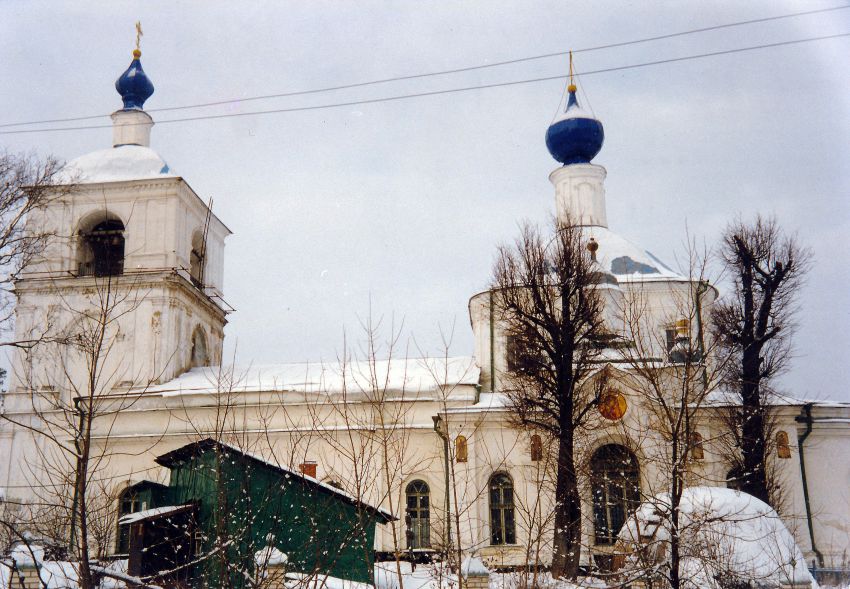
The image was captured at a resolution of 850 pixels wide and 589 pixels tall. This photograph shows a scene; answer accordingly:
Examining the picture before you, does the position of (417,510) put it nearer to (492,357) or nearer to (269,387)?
(492,357)

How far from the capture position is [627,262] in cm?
2677

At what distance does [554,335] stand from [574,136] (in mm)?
11842

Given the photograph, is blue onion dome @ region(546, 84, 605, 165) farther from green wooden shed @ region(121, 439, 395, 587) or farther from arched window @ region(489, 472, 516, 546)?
green wooden shed @ region(121, 439, 395, 587)

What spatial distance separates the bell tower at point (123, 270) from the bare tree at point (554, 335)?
32.0 feet

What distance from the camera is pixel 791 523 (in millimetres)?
22094

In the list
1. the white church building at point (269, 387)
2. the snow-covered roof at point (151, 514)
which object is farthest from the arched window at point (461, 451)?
the snow-covered roof at point (151, 514)

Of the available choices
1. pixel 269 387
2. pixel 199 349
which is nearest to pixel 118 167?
pixel 199 349

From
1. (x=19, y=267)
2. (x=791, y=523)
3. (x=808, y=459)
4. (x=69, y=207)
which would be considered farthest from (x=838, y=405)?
(x=69, y=207)

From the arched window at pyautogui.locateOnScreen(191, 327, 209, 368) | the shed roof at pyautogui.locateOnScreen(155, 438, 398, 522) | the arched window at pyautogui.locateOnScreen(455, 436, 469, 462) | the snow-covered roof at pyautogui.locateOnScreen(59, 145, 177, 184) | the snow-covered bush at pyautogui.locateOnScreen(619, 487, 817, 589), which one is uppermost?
the snow-covered roof at pyautogui.locateOnScreen(59, 145, 177, 184)

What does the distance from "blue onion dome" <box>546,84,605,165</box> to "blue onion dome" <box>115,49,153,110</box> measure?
44.1 ft

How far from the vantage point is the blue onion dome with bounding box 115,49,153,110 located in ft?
97.2

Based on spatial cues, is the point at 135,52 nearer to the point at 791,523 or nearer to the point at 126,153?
the point at 126,153

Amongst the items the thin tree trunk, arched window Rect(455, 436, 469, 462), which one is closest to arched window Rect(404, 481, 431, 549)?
arched window Rect(455, 436, 469, 462)

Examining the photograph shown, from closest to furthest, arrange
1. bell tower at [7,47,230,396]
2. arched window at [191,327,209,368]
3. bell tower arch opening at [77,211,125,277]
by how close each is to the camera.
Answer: bell tower at [7,47,230,396] → bell tower arch opening at [77,211,125,277] → arched window at [191,327,209,368]
